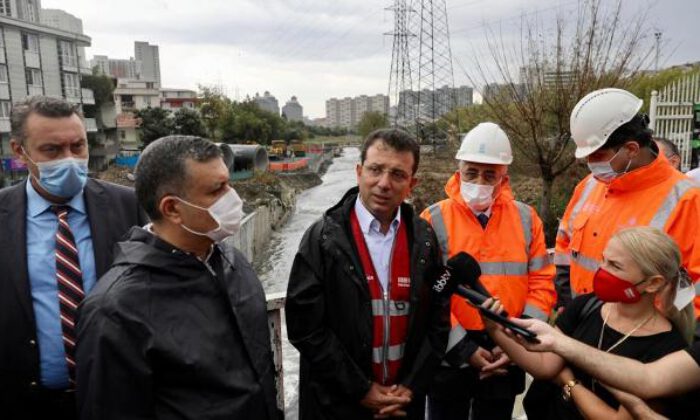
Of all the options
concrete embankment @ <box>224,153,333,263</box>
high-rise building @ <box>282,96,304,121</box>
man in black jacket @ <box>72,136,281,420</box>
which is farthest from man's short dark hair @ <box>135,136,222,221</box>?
high-rise building @ <box>282,96,304,121</box>

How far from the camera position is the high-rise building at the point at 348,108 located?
179875 mm

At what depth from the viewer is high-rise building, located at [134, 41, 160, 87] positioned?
113312mm

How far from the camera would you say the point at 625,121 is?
106 inches

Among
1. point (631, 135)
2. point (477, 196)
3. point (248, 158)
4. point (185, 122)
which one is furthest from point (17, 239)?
point (185, 122)

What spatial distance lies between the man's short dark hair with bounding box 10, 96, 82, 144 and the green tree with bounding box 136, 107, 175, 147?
3539cm

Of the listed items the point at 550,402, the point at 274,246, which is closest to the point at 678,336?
the point at 550,402

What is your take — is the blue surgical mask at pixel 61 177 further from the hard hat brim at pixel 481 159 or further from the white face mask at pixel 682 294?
the white face mask at pixel 682 294

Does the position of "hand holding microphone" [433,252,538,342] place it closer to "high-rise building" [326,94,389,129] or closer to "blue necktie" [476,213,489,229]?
"blue necktie" [476,213,489,229]

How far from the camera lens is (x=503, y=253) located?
278 cm

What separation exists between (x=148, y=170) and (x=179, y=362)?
78 cm

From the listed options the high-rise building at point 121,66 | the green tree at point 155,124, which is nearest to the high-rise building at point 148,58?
the high-rise building at point 121,66

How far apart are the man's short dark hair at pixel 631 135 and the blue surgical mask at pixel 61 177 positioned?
289 cm

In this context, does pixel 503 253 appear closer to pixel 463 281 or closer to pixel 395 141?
pixel 463 281

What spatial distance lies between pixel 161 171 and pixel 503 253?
1.91 meters
